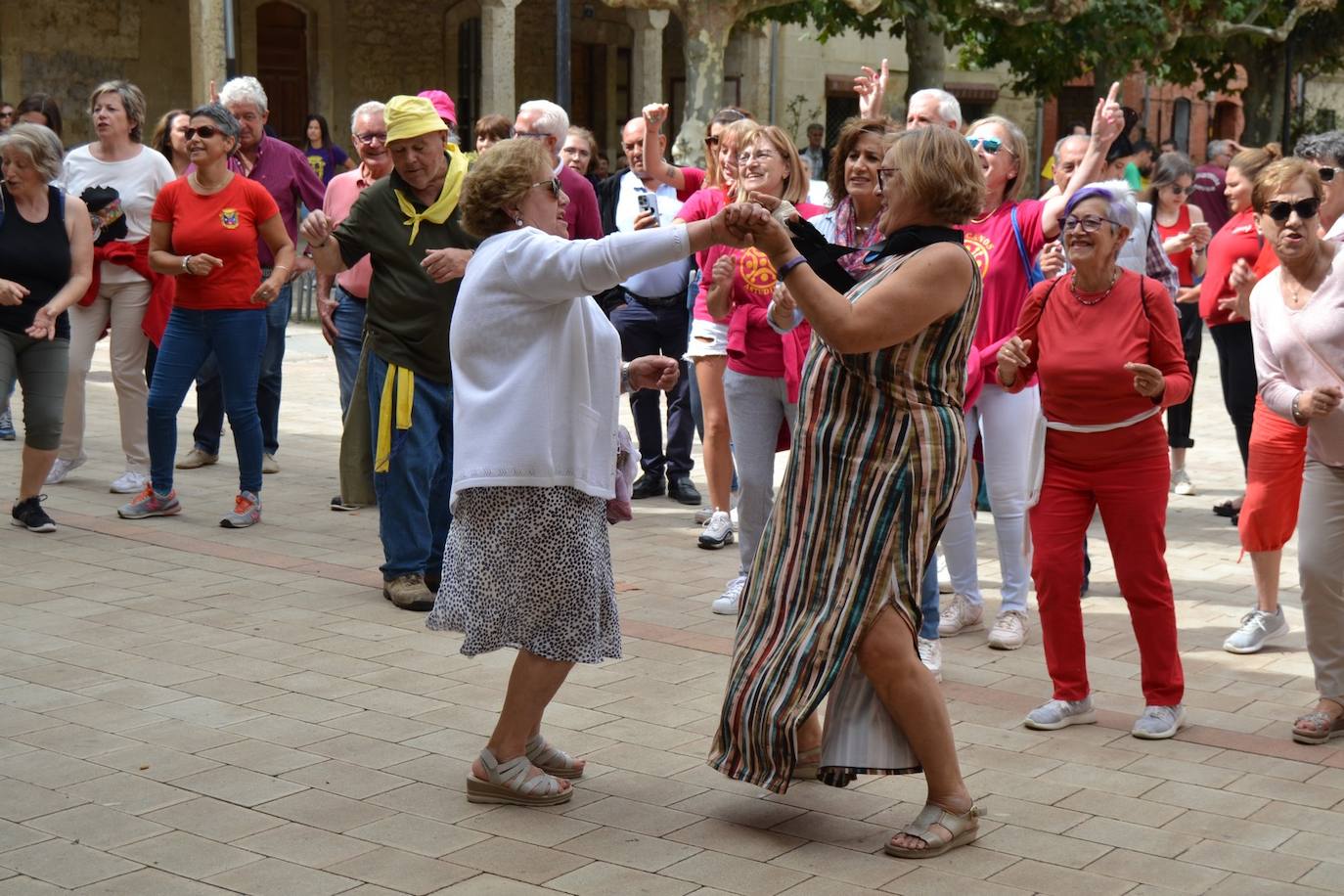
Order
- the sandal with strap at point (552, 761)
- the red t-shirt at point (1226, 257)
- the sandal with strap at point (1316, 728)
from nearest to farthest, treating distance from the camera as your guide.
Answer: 1. the sandal with strap at point (552, 761)
2. the sandal with strap at point (1316, 728)
3. the red t-shirt at point (1226, 257)

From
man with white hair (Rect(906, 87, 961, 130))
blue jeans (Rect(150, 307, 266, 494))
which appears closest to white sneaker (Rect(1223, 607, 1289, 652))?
man with white hair (Rect(906, 87, 961, 130))

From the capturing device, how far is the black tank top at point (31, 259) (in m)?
8.40

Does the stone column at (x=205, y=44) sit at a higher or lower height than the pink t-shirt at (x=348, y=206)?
higher

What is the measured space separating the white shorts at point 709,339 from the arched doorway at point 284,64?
21.1m

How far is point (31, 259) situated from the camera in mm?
8492

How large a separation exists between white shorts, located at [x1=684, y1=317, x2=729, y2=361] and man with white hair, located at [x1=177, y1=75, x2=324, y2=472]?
239cm

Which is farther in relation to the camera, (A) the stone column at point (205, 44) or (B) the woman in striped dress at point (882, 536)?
(A) the stone column at point (205, 44)

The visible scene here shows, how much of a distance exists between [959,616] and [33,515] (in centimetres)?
465

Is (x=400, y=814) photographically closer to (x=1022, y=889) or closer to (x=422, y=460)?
(x=1022, y=889)

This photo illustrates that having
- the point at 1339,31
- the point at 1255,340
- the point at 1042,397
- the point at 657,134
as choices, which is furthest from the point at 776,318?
the point at 1339,31

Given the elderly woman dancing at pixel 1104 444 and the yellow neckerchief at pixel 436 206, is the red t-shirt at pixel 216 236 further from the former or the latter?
the elderly woman dancing at pixel 1104 444

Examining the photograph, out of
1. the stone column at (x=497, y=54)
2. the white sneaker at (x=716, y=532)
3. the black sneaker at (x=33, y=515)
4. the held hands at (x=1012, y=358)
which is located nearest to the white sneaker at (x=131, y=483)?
the black sneaker at (x=33, y=515)

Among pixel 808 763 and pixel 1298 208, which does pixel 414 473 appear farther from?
pixel 1298 208

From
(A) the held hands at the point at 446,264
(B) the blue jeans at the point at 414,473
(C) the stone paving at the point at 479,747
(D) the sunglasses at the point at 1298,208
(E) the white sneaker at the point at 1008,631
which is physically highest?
(D) the sunglasses at the point at 1298,208
